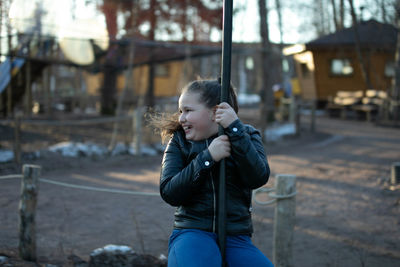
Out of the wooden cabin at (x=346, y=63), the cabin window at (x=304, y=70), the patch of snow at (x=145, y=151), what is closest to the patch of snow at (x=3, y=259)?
the patch of snow at (x=145, y=151)

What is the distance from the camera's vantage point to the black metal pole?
185 cm

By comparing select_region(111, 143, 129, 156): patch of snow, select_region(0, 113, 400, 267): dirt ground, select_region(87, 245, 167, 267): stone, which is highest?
select_region(111, 143, 129, 156): patch of snow

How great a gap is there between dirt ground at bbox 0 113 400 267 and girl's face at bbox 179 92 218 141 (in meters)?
1.94

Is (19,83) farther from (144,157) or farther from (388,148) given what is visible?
(388,148)

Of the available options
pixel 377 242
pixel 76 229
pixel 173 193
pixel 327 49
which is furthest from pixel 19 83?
pixel 327 49

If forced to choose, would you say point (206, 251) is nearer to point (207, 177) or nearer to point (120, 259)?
point (207, 177)

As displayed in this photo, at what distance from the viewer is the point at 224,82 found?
1.86 m

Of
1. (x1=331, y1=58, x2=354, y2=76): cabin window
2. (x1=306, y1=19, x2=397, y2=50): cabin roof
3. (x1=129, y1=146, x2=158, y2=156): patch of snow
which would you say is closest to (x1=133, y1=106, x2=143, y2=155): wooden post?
(x1=129, y1=146, x2=158, y2=156): patch of snow

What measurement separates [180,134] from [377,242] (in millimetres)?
3215

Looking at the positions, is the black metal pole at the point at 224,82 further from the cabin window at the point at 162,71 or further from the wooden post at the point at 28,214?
the cabin window at the point at 162,71

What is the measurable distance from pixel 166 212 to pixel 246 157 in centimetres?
273

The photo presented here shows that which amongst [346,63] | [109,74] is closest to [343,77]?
[346,63]

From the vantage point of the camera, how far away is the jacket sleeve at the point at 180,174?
1.93 metres

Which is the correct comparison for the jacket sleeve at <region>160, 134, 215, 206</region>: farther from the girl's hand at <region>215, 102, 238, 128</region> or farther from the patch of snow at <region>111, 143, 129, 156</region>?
the patch of snow at <region>111, 143, 129, 156</region>
